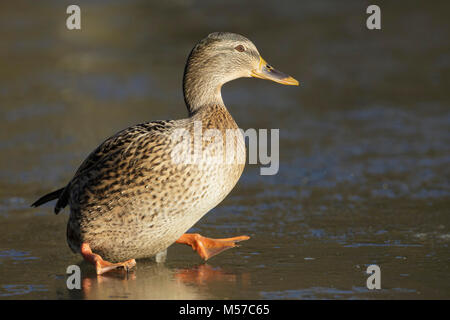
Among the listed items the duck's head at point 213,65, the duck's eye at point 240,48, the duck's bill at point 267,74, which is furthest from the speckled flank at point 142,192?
the duck's bill at point 267,74

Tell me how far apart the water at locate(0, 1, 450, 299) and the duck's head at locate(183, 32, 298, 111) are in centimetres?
106

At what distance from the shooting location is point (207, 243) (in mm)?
5094

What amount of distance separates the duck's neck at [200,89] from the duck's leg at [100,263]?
110 cm

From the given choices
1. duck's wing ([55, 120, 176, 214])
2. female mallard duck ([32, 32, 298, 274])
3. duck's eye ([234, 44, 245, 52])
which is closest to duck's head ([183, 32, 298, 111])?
duck's eye ([234, 44, 245, 52])

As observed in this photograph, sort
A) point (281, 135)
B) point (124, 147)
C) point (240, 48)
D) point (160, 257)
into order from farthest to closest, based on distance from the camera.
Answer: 1. point (281, 135)
2. point (240, 48)
3. point (160, 257)
4. point (124, 147)

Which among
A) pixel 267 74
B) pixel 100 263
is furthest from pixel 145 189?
pixel 267 74

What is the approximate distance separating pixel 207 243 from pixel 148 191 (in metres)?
0.71

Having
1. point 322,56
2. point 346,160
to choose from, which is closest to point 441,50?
point 322,56

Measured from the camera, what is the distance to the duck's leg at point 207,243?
5020mm

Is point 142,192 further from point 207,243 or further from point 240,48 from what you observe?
point 240,48

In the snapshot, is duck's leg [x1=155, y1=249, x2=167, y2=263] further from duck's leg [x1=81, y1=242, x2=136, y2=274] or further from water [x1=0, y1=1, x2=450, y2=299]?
duck's leg [x1=81, y1=242, x2=136, y2=274]

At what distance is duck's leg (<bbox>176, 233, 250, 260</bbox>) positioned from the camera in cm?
502
